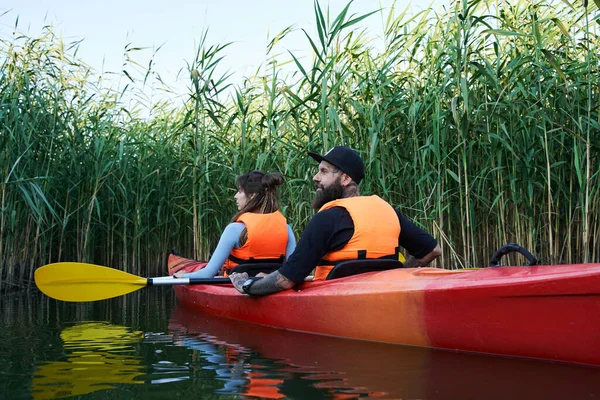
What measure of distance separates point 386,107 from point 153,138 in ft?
9.42

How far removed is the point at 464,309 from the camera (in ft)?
9.61

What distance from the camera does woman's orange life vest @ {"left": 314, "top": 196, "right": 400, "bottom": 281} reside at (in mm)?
3557

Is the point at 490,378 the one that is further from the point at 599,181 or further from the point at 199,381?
the point at 599,181

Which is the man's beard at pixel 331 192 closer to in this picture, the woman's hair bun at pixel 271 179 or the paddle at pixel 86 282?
the woman's hair bun at pixel 271 179

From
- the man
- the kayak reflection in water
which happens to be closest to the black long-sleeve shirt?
the man

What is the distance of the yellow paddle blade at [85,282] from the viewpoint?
449cm

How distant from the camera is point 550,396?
89.4 inches

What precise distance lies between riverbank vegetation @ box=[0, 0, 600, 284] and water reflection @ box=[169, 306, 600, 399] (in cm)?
195

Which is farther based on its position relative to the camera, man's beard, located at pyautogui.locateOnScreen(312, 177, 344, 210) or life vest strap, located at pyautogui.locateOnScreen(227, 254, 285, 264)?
life vest strap, located at pyautogui.locateOnScreen(227, 254, 285, 264)

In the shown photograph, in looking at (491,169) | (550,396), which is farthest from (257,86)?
(550,396)

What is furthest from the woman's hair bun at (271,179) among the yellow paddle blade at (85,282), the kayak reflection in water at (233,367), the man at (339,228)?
the kayak reflection in water at (233,367)

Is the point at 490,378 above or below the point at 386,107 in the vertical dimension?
below

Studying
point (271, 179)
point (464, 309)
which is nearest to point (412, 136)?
point (271, 179)

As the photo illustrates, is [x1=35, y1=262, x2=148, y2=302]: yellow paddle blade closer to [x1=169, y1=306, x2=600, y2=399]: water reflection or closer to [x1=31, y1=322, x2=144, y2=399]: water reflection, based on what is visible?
[x1=31, y1=322, x2=144, y2=399]: water reflection
